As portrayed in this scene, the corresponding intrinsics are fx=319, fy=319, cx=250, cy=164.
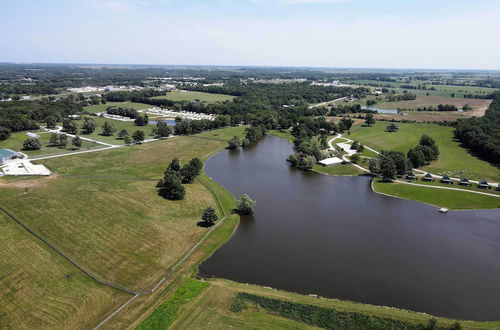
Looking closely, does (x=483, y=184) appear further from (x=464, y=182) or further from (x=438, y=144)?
(x=438, y=144)

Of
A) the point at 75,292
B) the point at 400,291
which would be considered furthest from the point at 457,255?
the point at 75,292

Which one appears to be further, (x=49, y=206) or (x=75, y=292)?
(x=49, y=206)

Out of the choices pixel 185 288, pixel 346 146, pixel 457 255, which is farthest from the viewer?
pixel 346 146

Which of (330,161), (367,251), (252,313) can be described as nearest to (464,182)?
(330,161)

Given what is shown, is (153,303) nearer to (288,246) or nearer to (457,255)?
(288,246)

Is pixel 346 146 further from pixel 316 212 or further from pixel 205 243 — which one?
pixel 205 243

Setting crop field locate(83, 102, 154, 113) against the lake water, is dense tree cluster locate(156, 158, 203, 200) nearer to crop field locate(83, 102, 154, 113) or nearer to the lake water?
the lake water

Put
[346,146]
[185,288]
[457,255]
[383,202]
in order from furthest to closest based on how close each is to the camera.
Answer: [346,146]
[383,202]
[457,255]
[185,288]
